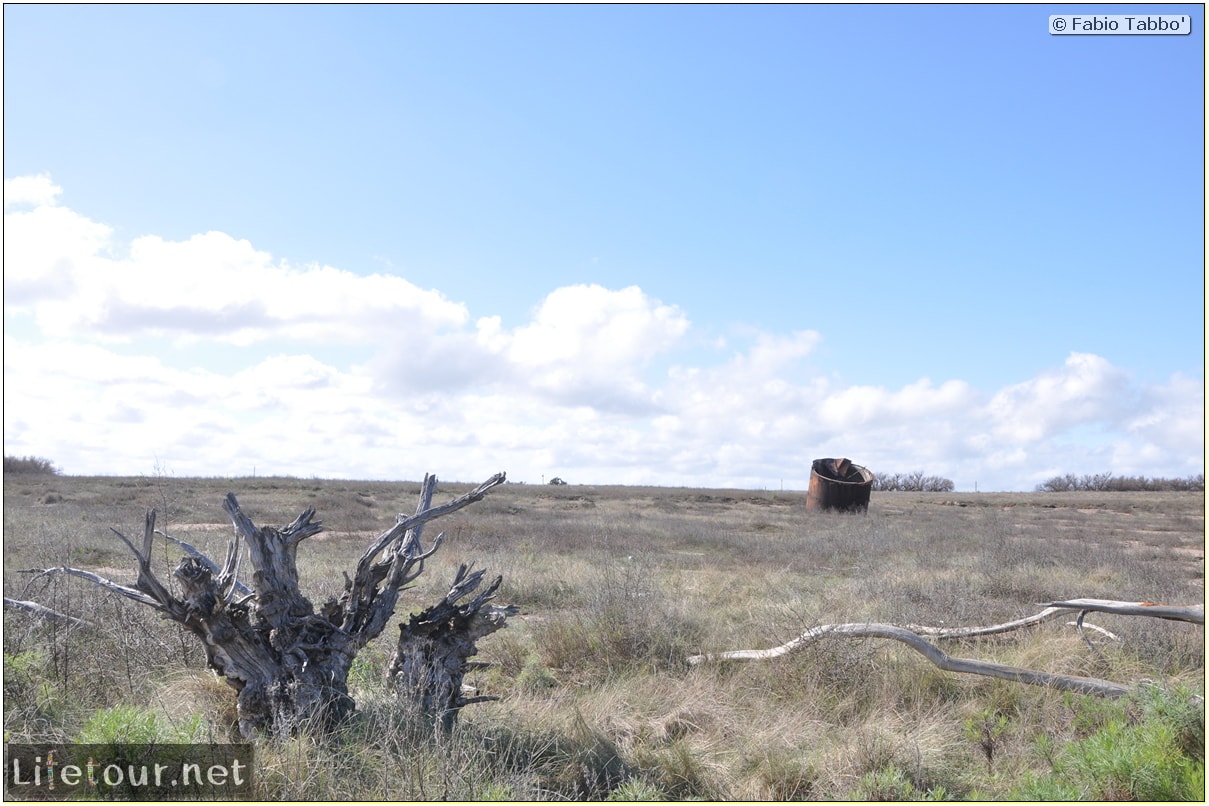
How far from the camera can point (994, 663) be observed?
5.89 meters

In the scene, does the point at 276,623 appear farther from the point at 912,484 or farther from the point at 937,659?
the point at 912,484

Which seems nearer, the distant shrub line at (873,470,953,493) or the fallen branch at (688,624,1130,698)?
the fallen branch at (688,624,1130,698)

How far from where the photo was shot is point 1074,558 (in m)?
12.8

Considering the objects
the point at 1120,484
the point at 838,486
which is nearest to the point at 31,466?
the point at 838,486

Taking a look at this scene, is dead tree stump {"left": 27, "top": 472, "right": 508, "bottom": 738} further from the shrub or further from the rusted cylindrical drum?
the rusted cylindrical drum

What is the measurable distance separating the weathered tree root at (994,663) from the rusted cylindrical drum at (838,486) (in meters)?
20.6

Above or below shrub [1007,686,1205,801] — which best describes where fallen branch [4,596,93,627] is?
above

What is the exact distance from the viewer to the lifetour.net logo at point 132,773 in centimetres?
Result: 377

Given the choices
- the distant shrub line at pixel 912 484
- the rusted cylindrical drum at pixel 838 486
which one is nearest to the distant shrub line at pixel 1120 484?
the distant shrub line at pixel 912 484

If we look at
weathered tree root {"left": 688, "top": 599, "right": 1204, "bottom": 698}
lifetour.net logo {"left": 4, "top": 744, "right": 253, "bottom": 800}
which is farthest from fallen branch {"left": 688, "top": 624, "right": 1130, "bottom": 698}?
lifetour.net logo {"left": 4, "top": 744, "right": 253, "bottom": 800}

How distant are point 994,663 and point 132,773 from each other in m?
5.56

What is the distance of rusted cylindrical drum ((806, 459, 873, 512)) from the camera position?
2684cm

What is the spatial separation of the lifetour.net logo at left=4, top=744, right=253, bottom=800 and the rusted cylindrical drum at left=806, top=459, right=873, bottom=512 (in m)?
24.7

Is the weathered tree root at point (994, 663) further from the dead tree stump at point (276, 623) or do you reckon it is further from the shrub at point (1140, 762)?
the dead tree stump at point (276, 623)
